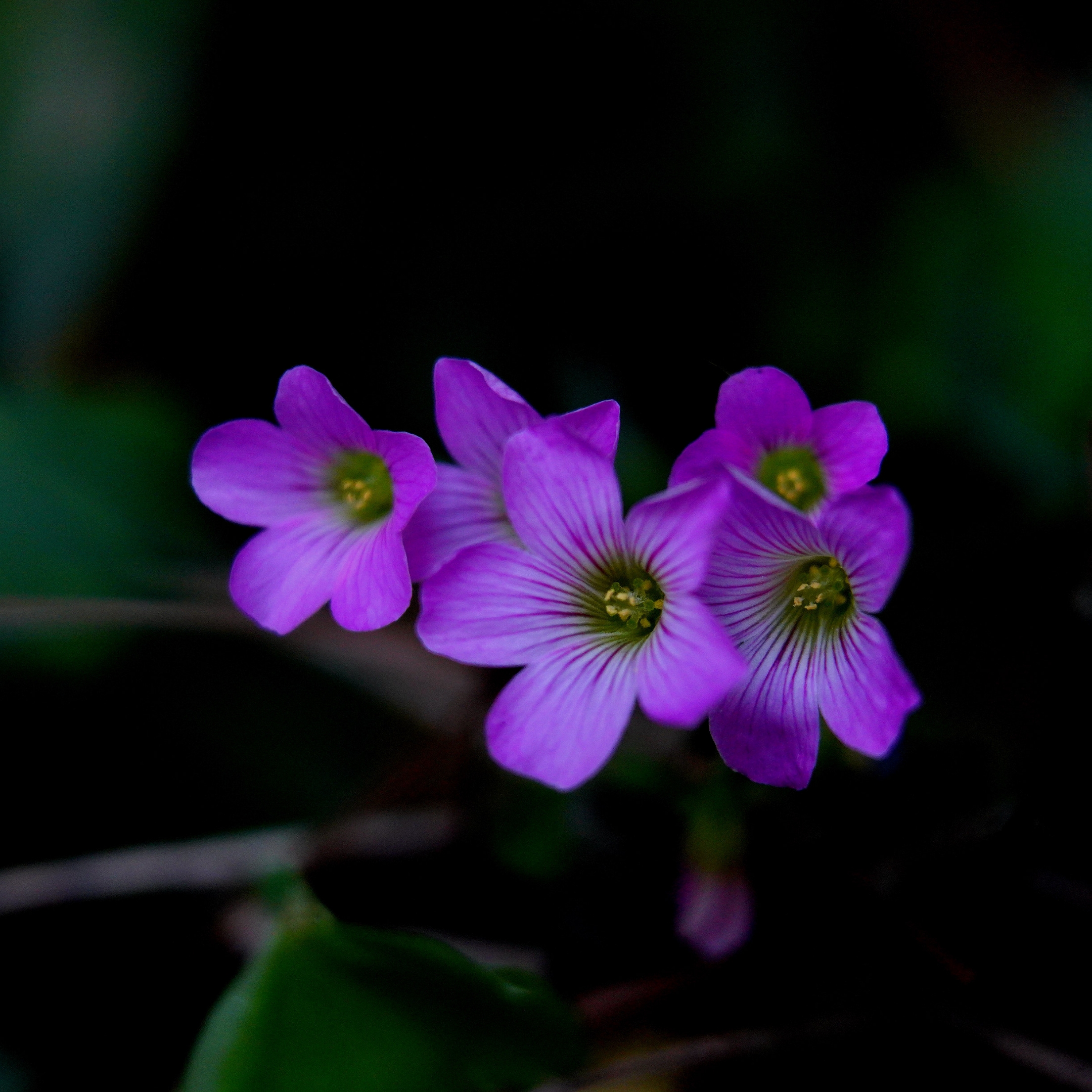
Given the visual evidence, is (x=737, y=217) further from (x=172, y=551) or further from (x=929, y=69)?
(x=172, y=551)

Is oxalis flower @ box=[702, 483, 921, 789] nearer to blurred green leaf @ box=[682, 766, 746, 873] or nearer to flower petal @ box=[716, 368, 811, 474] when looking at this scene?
flower petal @ box=[716, 368, 811, 474]

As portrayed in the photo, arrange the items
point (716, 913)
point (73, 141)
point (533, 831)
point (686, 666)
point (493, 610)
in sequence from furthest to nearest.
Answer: point (73, 141)
point (533, 831)
point (716, 913)
point (493, 610)
point (686, 666)

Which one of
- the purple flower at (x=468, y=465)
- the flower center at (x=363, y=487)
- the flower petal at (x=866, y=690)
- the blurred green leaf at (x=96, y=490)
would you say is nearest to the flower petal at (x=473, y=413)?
the purple flower at (x=468, y=465)

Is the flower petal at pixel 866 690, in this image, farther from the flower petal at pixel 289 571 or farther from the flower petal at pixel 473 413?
the flower petal at pixel 289 571

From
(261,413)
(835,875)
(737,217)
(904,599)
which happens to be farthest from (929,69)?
(835,875)

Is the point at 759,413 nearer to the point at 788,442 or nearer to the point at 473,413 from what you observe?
the point at 788,442

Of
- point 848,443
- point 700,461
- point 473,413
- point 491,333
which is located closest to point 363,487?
point 473,413
